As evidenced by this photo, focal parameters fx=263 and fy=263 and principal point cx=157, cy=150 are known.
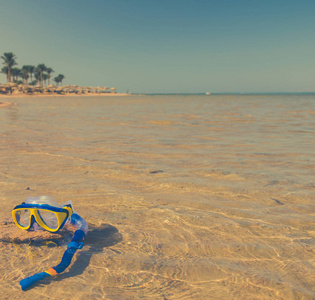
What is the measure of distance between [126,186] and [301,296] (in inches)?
84.0

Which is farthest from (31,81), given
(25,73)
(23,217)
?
(23,217)

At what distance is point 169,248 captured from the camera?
191 centimetres

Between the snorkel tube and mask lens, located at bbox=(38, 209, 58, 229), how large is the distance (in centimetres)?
12

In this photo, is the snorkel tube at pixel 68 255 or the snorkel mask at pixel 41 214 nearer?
the snorkel tube at pixel 68 255

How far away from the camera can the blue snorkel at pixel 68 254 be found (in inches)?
58.4

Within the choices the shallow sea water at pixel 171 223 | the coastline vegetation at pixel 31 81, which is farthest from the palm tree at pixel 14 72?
the shallow sea water at pixel 171 223

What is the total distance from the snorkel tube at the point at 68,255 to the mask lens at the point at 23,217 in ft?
1.07

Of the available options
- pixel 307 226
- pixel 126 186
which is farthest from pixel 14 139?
pixel 307 226

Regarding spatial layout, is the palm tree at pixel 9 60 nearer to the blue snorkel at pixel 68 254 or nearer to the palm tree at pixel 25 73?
the palm tree at pixel 25 73

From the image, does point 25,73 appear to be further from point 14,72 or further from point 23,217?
point 23,217

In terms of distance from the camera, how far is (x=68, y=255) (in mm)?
1701

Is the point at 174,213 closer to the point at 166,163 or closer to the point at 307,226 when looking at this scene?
the point at 307,226

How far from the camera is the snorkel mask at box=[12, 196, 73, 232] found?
1.87m

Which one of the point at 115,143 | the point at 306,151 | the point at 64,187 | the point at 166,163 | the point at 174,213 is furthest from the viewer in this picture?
the point at 115,143
